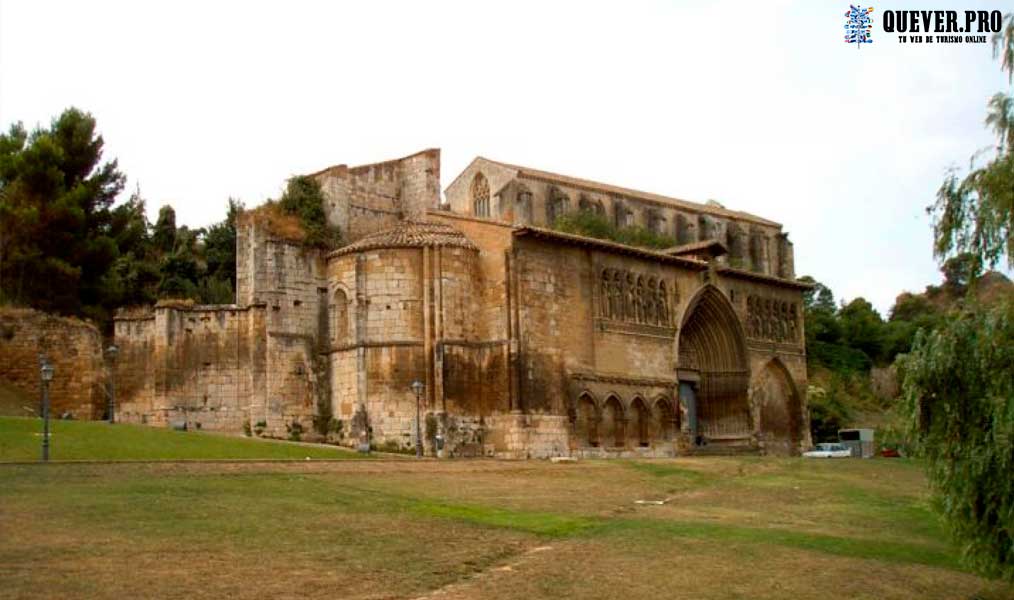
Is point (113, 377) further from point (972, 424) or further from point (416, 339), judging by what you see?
point (972, 424)

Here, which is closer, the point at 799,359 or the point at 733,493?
the point at 733,493

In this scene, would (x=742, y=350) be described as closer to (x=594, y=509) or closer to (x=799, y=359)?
(x=799, y=359)

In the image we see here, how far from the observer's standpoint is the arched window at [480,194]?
227 ft

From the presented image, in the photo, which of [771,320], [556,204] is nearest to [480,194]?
[556,204]

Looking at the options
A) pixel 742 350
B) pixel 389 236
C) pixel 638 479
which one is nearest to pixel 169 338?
pixel 389 236

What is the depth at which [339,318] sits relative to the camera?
136 feet

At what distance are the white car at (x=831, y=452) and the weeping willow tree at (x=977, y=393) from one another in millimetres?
30498

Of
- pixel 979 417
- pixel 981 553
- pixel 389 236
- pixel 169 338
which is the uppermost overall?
pixel 389 236

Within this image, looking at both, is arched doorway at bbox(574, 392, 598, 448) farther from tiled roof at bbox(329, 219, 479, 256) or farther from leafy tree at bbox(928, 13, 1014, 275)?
leafy tree at bbox(928, 13, 1014, 275)

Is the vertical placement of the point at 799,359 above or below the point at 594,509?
above

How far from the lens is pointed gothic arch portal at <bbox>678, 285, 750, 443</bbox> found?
2009 inches

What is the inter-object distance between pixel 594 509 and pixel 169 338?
794 inches

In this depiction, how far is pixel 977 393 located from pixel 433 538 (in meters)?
8.61

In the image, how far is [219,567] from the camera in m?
15.6
